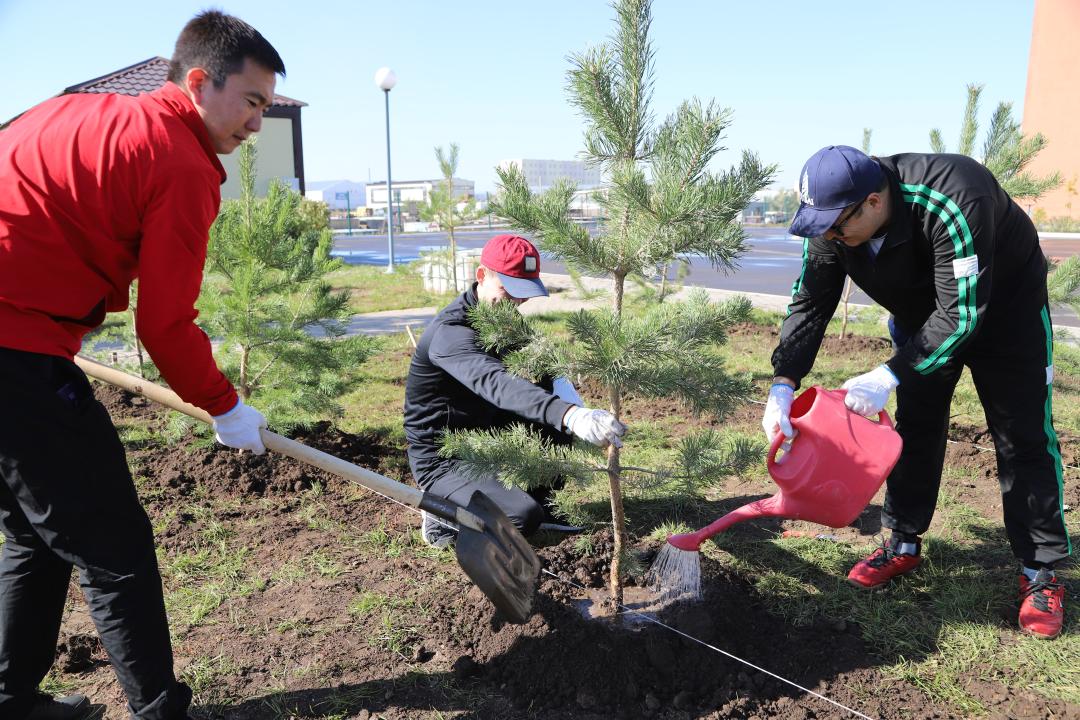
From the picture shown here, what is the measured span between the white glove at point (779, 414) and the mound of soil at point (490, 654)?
0.70 m

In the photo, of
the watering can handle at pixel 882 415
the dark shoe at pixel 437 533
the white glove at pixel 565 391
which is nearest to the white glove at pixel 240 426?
the dark shoe at pixel 437 533

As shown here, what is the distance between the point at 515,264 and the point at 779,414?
3.40ft

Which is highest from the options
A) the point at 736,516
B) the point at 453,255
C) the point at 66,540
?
the point at 453,255

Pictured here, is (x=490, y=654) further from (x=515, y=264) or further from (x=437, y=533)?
(x=515, y=264)

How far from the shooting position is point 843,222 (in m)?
2.44

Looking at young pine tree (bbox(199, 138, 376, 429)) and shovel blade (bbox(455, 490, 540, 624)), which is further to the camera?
young pine tree (bbox(199, 138, 376, 429))

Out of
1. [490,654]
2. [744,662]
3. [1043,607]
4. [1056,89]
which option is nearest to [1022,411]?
[1043,607]

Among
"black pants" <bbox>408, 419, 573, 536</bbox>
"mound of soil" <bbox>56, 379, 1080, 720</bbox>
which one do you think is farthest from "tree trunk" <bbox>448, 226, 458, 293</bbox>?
"mound of soil" <bbox>56, 379, 1080, 720</bbox>

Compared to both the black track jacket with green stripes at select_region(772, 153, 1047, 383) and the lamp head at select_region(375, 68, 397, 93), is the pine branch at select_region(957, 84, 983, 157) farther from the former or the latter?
the lamp head at select_region(375, 68, 397, 93)

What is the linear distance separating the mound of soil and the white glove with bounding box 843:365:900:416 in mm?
791

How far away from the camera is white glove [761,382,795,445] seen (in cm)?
238

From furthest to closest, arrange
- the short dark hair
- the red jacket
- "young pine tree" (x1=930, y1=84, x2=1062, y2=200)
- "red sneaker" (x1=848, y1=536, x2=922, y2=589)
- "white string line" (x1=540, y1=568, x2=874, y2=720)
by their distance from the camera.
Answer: "young pine tree" (x1=930, y1=84, x2=1062, y2=200) < "red sneaker" (x1=848, y1=536, x2=922, y2=589) < "white string line" (x1=540, y1=568, x2=874, y2=720) < the short dark hair < the red jacket

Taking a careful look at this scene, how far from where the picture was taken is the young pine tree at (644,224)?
7.34 feet

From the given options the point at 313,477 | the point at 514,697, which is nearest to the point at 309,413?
the point at 313,477
